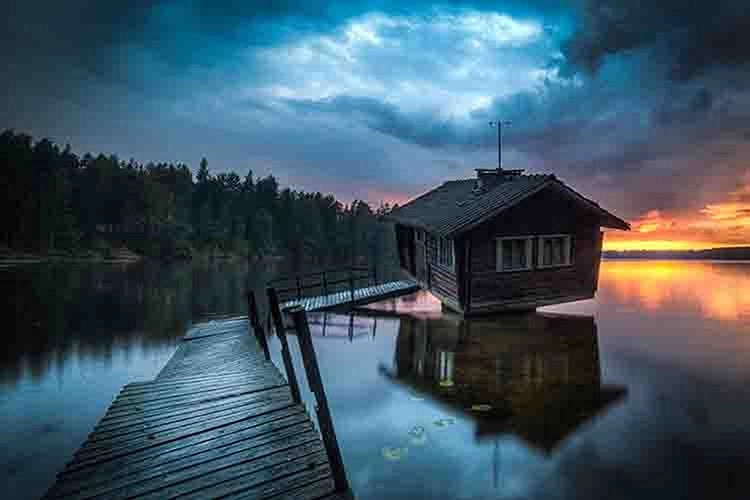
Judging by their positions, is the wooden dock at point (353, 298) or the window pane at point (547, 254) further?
the wooden dock at point (353, 298)

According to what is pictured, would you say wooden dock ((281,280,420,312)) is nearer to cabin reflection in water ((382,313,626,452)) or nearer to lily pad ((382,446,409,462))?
cabin reflection in water ((382,313,626,452))

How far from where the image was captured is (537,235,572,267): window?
68.1 ft

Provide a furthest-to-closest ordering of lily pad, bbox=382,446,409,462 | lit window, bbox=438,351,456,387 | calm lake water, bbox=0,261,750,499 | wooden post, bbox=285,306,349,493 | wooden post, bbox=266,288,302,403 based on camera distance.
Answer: lit window, bbox=438,351,456,387
wooden post, bbox=266,288,302,403
lily pad, bbox=382,446,409,462
calm lake water, bbox=0,261,750,499
wooden post, bbox=285,306,349,493

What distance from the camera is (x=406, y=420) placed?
9.77 meters

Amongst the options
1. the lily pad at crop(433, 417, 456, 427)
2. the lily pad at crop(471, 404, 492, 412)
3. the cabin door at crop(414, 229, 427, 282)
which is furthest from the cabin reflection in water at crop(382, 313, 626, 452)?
the cabin door at crop(414, 229, 427, 282)

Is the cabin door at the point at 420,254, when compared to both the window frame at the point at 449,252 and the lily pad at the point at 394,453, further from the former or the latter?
the lily pad at the point at 394,453

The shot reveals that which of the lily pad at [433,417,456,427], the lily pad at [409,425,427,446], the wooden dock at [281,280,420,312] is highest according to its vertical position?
the wooden dock at [281,280,420,312]

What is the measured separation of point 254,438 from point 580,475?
535 centimetres

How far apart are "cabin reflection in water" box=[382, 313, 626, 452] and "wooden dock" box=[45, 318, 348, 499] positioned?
414 cm

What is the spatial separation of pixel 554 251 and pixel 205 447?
18.6 metres

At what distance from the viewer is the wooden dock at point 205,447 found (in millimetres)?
5441

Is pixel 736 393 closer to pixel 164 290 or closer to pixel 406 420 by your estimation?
pixel 406 420

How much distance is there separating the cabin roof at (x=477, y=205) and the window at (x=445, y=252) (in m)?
1.11

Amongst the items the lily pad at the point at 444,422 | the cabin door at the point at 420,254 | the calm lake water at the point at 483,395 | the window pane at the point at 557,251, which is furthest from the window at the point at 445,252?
the lily pad at the point at 444,422
